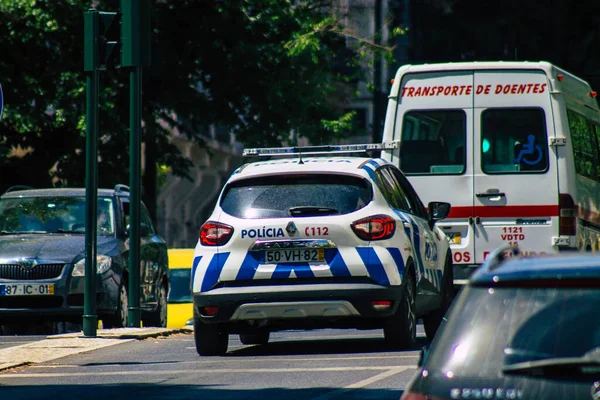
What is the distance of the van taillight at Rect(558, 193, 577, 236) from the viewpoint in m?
17.1

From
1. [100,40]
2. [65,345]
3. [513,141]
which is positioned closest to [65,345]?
[65,345]

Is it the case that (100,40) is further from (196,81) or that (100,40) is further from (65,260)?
(196,81)

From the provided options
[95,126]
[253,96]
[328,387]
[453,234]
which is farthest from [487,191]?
[253,96]

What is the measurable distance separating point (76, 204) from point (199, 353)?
5.66 metres

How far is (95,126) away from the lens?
15750 mm

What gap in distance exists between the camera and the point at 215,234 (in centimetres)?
1247

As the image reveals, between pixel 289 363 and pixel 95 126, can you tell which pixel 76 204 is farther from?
pixel 289 363

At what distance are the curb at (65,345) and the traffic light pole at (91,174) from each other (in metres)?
0.30

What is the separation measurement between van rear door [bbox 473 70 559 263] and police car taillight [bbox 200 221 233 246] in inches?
222

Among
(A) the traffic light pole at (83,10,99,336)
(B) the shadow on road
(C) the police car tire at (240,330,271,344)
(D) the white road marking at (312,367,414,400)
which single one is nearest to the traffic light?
(A) the traffic light pole at (83,10,99,336)

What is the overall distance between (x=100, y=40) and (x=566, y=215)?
5594mm

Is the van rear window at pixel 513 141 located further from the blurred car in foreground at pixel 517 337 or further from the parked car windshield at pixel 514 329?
the parked car windshield at pixel 514 329

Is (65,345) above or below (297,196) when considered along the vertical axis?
below

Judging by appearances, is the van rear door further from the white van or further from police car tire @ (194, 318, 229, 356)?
police car tire @ (194, 318, 229, 356)
